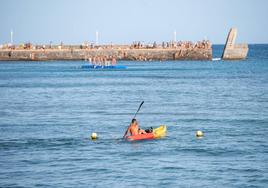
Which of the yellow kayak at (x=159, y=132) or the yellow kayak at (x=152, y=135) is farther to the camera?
the yellow kayak at (x=159, y=132)

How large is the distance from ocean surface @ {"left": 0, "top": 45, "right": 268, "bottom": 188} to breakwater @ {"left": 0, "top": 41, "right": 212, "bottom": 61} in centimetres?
6248

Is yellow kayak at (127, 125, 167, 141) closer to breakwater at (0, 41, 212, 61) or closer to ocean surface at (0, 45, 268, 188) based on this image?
ocean surface at (0, 45, 268, 188)

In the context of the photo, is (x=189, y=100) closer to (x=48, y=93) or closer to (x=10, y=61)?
(x=48, y=93)

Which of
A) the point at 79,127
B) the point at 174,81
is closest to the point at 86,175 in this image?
the point at 79,127

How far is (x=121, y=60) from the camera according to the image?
461 feet

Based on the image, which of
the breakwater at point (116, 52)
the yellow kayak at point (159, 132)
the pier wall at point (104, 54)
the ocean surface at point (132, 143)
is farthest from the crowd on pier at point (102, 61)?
the yellow kayak at point (159, 132)

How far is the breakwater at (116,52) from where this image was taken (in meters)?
134

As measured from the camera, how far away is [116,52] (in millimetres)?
138125

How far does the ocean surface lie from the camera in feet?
93.1

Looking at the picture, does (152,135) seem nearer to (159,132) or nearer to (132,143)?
(159,132)

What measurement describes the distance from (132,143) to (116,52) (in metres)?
103

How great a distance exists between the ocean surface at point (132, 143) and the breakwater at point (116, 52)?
62.5m

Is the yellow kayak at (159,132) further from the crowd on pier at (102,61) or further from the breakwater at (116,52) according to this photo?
the breakwater at (116,52)

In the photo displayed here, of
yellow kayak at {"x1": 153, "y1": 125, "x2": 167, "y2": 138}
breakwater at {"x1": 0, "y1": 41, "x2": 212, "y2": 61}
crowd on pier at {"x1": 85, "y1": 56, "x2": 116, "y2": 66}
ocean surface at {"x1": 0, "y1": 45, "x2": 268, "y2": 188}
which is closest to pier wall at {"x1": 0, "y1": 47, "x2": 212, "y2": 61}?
breakwater at {"x1": 0, "y1": 41, "x2": 212, "y2": 61}
